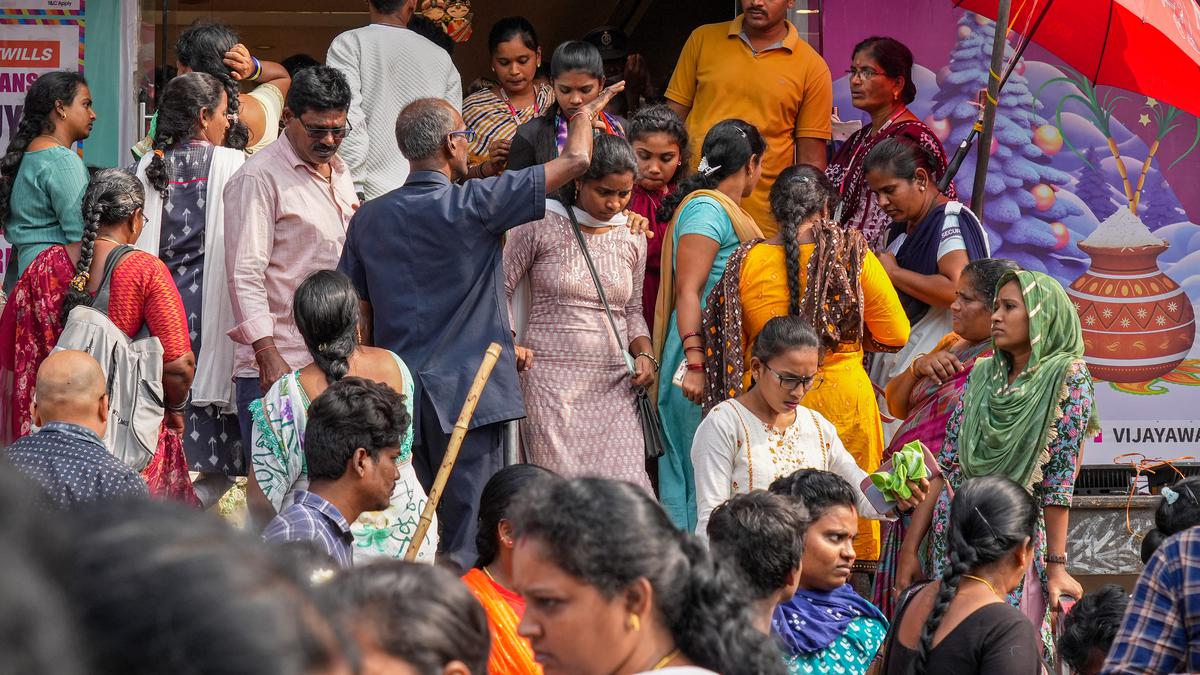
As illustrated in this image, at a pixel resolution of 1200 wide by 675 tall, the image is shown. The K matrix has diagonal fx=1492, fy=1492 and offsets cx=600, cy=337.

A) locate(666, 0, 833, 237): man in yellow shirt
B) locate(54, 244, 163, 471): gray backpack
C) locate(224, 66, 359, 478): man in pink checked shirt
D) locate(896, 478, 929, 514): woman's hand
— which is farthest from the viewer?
locate(666, 0, 833, 237): man in yellow shirt

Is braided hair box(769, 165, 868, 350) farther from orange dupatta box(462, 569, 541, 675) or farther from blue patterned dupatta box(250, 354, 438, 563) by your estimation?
orange dupatta box(462, 569, 541, 675)

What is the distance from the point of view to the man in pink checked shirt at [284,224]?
523cm

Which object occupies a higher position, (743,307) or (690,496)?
(743,307)

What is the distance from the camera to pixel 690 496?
19.1 ft

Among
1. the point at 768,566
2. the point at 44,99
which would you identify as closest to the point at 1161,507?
the point at 768,566

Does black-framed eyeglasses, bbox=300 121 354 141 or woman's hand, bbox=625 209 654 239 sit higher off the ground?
black-framed eyeglasses, bbox=300 121 354 141

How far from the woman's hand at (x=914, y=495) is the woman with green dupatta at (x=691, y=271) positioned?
1.08 metres

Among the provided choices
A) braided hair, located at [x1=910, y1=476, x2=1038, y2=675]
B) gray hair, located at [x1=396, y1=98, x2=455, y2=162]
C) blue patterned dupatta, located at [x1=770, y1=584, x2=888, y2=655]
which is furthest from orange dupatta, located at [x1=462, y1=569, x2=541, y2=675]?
gray hair, located at [x1=396, y1=98, x2=455, y2=162]

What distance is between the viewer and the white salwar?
485 centimetres

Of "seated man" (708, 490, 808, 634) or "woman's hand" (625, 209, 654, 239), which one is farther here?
"woman's hand" (625, 209, 654, 239)

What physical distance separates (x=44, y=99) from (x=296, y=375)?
2608 mm

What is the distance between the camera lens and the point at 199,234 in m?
5.74

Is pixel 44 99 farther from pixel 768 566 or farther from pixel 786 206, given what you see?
pixel 768 566

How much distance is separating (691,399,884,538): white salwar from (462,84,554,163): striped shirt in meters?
2.49
